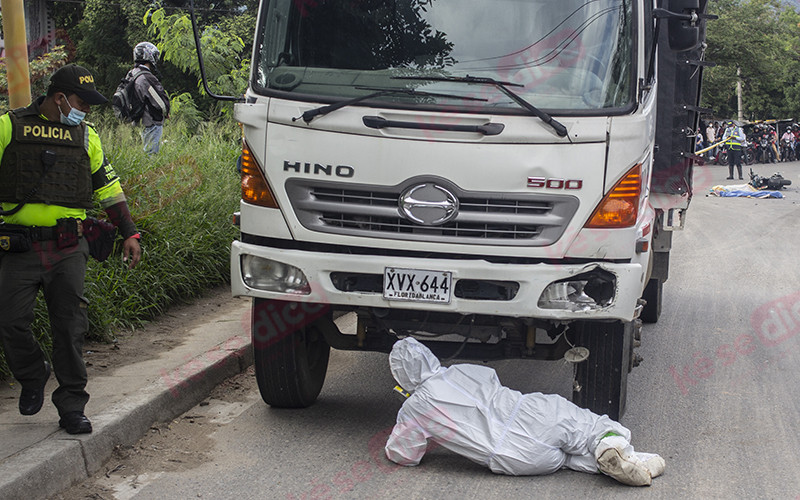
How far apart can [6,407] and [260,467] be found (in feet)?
4.76

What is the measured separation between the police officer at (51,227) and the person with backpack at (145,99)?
6.00 metres

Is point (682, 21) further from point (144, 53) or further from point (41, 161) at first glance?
point (144, 53)

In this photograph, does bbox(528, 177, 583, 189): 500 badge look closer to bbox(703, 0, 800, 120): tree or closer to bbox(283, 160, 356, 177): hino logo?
bbox(283, 160, 356, 177): hino logo

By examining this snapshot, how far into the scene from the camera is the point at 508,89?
15.9ft

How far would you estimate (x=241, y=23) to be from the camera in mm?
19438

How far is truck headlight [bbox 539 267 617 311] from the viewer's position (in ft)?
15.7

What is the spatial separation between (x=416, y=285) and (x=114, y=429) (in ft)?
5.38

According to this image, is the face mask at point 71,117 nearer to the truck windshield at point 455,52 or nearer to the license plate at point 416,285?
the truck windshield at point 455,52

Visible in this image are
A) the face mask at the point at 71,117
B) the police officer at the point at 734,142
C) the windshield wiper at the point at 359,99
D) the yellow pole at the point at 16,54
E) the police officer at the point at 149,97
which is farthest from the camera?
the police officer at the point at 734,142

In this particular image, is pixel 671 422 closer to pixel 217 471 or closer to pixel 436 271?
pixel 436 271

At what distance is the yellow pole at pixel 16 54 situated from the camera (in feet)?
19.1

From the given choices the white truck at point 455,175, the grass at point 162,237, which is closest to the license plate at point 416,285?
the white truck at point 455,175

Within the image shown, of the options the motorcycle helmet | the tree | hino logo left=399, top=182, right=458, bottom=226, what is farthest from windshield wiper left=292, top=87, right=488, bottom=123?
the tree

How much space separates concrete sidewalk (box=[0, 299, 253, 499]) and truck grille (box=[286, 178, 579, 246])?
137 centimetres
